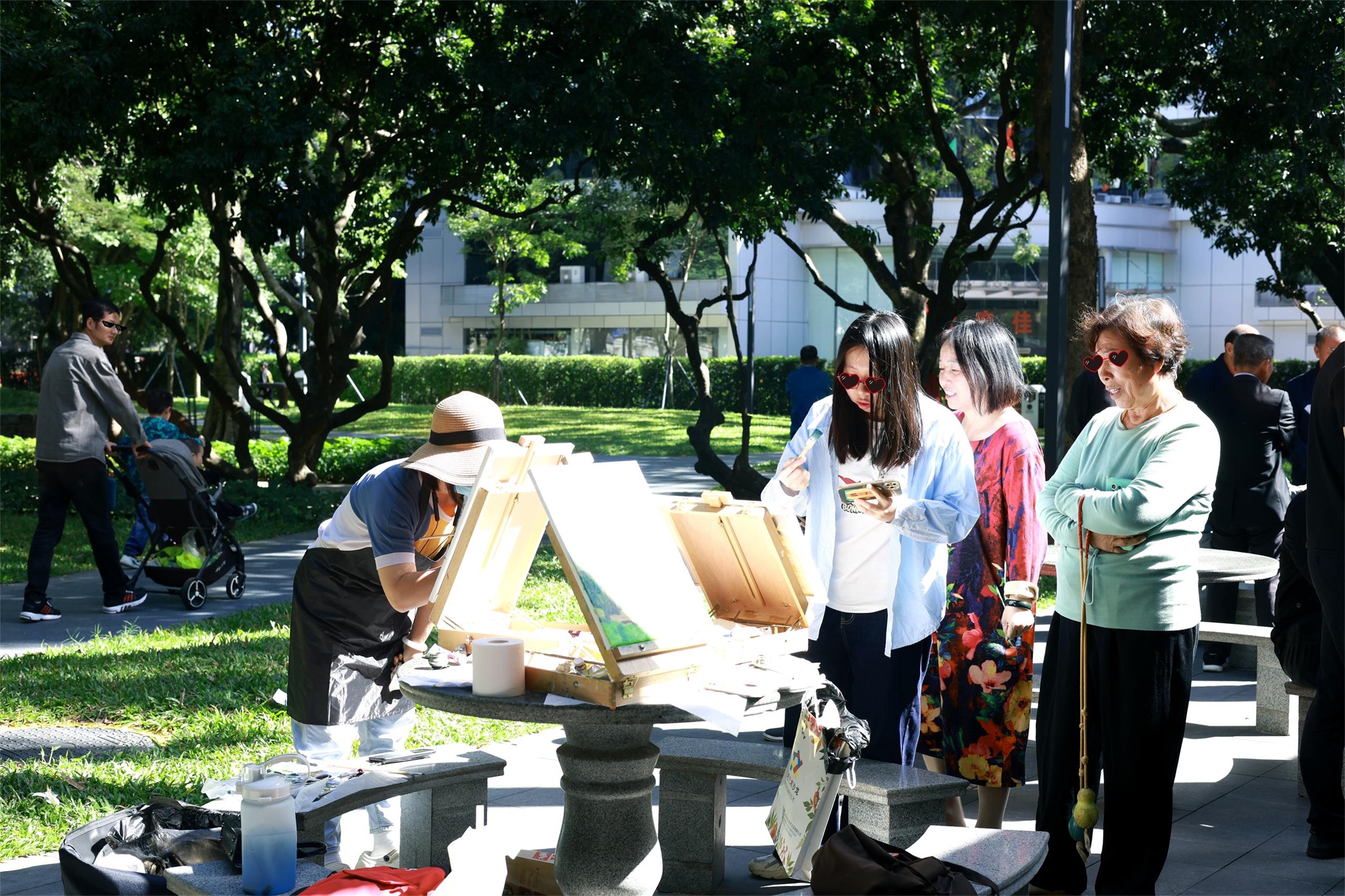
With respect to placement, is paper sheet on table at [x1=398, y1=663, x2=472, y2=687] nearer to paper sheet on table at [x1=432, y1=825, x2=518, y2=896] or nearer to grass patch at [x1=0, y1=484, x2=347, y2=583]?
paper sheet on table at [x1=432, y1=825, x2=518, y2=896]

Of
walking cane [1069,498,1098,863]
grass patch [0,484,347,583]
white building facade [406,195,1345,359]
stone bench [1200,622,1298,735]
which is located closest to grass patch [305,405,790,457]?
white building facade [406,195,1345,359]

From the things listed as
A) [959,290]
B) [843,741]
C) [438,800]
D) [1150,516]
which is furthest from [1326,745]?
[959,290]

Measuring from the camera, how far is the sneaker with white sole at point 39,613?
345 inches

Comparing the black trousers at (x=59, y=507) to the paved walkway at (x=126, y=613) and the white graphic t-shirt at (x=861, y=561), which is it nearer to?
the paved walkway at (x=126, y=613)

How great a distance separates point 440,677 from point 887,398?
5.37 feet

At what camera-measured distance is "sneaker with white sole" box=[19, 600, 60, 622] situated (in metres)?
8.77

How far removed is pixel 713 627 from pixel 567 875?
2.70 ft

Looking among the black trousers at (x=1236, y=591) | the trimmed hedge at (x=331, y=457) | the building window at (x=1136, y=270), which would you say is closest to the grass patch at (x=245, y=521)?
the trimmed hedge at (x=331, y=457)

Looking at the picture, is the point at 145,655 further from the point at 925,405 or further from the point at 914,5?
the point at 914,5

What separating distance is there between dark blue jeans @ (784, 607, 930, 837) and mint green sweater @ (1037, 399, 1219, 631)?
0.59 meters

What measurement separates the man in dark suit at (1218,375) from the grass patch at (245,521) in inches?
343

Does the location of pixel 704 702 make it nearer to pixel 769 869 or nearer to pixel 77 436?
pixel 769 869

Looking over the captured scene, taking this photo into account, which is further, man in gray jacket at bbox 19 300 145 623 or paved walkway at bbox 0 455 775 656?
man in gray jacket at bbox 19 300 145 623

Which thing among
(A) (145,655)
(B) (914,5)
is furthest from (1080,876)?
(B) (914,5)
